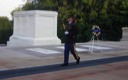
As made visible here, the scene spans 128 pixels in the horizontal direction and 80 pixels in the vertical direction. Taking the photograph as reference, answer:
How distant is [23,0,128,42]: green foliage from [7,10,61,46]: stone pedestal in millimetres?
12488

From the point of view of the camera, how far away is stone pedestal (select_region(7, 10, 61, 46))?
17375 millimetres

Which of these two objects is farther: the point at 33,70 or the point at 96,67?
the point at 96,67

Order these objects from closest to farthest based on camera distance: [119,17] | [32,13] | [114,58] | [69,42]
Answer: [69,42]
[114,58]
[32,13]
[119,17]

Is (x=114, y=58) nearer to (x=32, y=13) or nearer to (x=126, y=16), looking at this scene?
(x=32, y=13)

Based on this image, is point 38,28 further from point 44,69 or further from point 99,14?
point 99,14

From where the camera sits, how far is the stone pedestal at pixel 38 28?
1738 centimetres

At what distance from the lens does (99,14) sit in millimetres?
32312

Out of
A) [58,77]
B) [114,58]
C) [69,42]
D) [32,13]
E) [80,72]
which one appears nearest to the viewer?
[58,77]

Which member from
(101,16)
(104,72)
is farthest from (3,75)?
(101,16)

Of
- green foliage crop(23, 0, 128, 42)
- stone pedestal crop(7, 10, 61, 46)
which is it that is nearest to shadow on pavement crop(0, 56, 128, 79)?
stone pedestal crop(7, 10, 61, 46)

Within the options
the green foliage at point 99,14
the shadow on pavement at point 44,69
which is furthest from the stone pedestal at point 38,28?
the green foliage at point 99,14

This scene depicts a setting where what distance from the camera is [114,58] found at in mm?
12070

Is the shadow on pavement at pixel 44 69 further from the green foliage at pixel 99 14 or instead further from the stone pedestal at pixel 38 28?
the green foliage at pixel 99 14

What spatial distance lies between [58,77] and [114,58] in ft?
14.9
